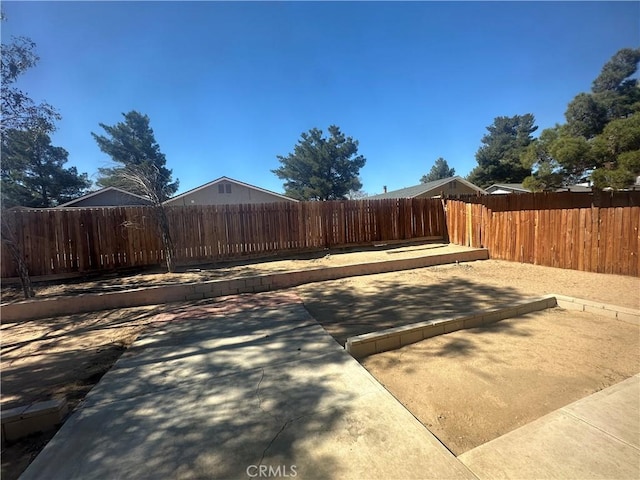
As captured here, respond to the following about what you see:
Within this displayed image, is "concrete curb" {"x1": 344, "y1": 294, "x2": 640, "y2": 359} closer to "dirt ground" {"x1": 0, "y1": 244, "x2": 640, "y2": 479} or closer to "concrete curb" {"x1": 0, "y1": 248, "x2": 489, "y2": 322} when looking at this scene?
"dirt ground" {"x1": 0, "y1": 244, "x2": 640, "y2": 479}

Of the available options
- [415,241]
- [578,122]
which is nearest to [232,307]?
[415,241]

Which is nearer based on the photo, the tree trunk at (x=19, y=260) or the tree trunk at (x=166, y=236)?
the tree trunk at (x=19, y=260)

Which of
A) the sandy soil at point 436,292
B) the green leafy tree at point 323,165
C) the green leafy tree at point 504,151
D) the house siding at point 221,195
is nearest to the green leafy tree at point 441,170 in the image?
the green leafy tree at point 504,151

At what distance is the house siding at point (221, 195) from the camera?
19219 millimetres

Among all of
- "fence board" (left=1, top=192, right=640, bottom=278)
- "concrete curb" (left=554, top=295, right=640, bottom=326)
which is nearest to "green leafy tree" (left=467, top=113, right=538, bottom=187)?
"fence board" (left=1, top=192, right=640, bottom=278)

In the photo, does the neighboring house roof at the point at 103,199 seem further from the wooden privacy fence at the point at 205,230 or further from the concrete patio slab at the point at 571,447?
the concrete patio slab at the point at 571,447

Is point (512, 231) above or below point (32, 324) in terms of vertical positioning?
above

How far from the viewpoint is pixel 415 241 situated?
38.2ft

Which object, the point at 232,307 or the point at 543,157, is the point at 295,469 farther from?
the point at 543,157

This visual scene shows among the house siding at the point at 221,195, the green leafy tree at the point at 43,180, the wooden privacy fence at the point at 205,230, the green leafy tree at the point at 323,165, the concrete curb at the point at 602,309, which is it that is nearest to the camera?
the concrete curb at the point at 602,309

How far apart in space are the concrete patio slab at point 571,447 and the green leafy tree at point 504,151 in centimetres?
3248

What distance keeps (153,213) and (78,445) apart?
6.97 m
